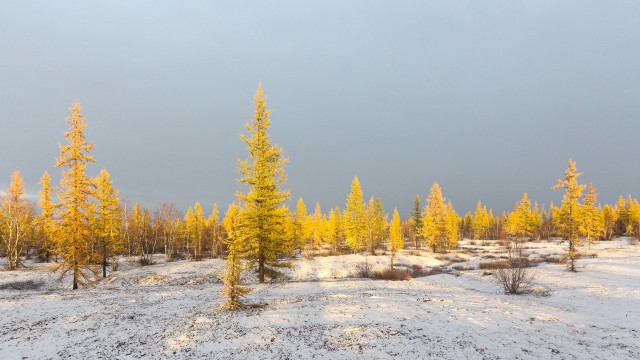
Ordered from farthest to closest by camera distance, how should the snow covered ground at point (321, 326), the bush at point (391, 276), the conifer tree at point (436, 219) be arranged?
the conifer tree at point (436, 219), the bush at point (391, 276), the snow covered ground at point (321, 326)

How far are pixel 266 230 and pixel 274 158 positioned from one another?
624 centimetres

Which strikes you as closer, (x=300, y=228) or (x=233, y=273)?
(x=233, y=273)

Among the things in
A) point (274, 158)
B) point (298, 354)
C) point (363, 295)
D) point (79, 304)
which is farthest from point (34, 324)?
point (274, 158)

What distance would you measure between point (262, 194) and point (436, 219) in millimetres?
43217

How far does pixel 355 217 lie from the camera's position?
194ft

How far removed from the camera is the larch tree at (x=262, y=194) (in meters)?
26.7

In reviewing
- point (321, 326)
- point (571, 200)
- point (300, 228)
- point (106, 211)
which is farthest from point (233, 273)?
point (300, 228)

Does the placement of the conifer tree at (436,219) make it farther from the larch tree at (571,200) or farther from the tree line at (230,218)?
the larch tree at (571,200)

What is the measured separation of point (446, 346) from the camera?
11133 mm

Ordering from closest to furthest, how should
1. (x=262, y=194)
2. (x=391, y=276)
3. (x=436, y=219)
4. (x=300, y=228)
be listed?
(x=262, y=194), (x=391, y=276), (x=436, y=219), (x=300, y=228)

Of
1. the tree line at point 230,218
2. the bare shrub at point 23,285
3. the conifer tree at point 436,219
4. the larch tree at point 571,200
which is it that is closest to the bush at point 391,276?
the tree line at point 230,218

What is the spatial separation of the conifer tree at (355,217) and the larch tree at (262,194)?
32.2 metres

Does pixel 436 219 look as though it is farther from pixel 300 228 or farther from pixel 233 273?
pixel 233 273

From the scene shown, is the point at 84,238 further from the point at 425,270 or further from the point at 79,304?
the point at 425,270
